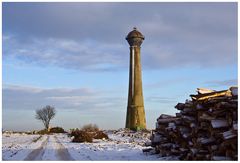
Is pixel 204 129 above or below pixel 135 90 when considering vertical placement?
below

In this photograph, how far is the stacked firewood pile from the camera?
32.3ft

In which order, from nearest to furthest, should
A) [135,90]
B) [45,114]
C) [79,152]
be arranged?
[79,152], [135,90], [45,114]

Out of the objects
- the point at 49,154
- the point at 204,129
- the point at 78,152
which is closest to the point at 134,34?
the point at 78,152

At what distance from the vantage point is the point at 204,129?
11.0 meters

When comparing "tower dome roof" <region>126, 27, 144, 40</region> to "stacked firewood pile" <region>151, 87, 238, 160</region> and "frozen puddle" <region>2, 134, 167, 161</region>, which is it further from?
"stacked firewood pile" <region>151, 87, 238, 160</region>

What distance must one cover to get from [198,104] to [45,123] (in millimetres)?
62547

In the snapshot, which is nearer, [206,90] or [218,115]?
[218,115]

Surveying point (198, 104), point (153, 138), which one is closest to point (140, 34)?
point (153, 138)

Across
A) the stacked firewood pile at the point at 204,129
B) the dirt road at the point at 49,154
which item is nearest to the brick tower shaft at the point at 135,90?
the dirt road at the point at 49,154

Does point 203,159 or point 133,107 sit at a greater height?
point 133,107

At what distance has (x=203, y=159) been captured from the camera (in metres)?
10.6

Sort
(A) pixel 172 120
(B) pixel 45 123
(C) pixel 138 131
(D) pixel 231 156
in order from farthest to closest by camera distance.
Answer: (B) pixel 45 123 < (C) pixel 138 131 < (A) pixel 172 120 < (D) pixel 231 156

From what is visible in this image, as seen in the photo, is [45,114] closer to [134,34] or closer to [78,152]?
[134,34]

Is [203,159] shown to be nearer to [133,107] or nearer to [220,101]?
[220,101]
